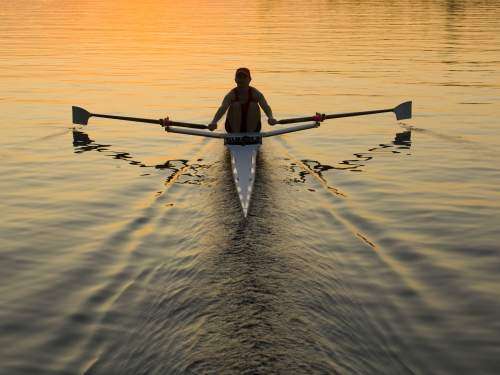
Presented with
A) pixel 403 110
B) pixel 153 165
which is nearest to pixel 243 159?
pixel 153 165

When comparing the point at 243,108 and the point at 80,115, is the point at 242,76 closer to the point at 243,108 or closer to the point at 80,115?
the point at 243,108

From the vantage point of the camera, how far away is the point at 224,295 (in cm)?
873

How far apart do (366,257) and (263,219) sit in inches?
98.1

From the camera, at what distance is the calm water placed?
752 centimetres

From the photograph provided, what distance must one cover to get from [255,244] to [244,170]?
399 centimetres

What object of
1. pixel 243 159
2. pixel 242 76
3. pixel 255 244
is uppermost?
pixel 242 76

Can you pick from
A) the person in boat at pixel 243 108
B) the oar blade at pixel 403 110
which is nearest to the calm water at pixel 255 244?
the oar blade at pixel 403 110

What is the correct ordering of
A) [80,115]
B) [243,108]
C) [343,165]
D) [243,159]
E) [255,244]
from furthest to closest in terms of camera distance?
[80,115], [343,165], [243,108], [243,159], [255,244]

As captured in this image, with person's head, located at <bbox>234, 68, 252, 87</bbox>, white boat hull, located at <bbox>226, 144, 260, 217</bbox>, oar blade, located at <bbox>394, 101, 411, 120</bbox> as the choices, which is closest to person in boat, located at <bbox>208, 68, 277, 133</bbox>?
person's head, located at <bbox>234, 68, 252, 87</bbox>

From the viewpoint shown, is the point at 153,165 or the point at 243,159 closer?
the point at 243,159

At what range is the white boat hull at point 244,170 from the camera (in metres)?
13.2

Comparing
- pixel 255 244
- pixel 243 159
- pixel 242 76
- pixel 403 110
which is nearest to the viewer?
pixel 255 244

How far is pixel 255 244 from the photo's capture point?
36.2 ft

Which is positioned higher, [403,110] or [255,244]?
[403,110]
